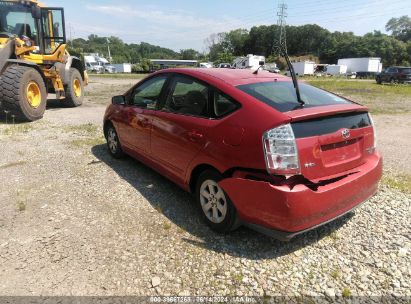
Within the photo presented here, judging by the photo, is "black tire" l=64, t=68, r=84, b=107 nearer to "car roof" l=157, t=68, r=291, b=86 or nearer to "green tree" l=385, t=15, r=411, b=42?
"car roof" l=157, t=68, r=291, b=86

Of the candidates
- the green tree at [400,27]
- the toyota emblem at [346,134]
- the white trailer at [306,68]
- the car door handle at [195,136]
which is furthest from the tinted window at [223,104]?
the green tree at [400,27]

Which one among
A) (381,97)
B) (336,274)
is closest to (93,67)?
(381,97)

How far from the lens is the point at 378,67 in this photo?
6216cm

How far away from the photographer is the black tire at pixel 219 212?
10.7 ft

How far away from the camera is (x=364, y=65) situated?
204 feet

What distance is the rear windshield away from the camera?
10.3ft

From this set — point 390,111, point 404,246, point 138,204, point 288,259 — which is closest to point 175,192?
point 138,204

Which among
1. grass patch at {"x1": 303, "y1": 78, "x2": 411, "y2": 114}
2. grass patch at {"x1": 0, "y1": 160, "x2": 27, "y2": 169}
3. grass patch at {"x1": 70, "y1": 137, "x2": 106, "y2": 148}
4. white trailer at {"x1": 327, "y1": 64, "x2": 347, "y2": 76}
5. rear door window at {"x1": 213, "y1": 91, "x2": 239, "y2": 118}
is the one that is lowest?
grass patch at {"x1": 0, "y1": 160, "x2": 27, "y2": 169}

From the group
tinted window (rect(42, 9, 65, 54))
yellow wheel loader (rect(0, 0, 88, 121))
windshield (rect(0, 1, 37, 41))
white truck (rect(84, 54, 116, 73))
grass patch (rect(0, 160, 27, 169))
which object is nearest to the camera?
grass patch (rect(0, 160, 27, 169))

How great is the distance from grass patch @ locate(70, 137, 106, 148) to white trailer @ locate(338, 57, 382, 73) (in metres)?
63.0

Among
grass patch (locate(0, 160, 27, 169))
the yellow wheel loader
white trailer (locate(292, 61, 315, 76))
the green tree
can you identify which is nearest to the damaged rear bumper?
grass patch (locate(0, 160, 27, 169))

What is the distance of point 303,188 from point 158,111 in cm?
224

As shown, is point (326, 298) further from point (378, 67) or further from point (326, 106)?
point (378, 67)

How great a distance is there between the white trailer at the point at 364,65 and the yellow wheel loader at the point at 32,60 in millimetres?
60587
